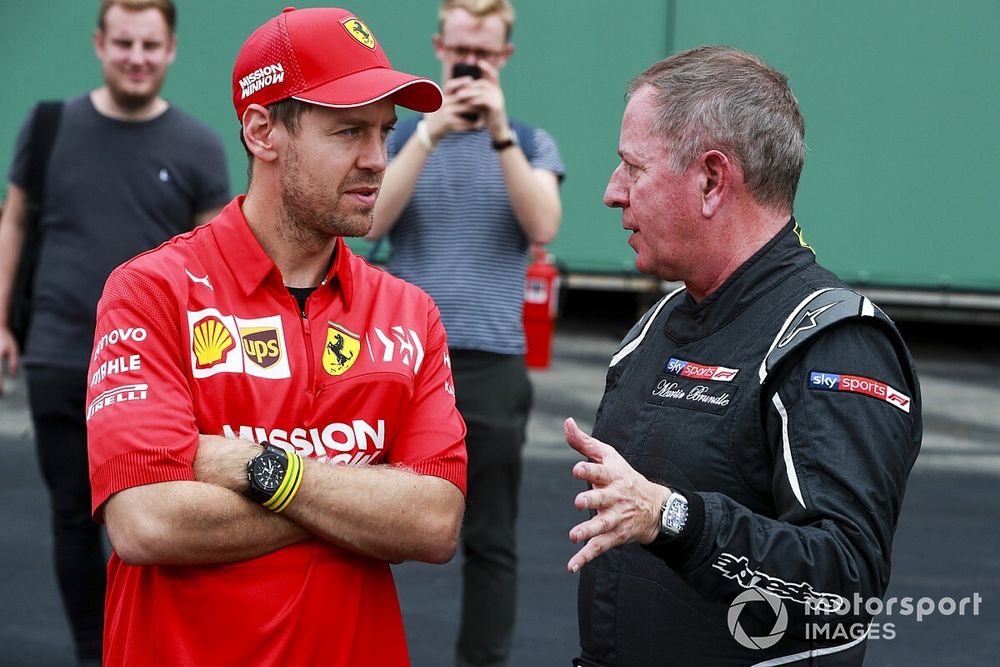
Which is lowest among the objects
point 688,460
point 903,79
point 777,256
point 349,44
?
point 903,79

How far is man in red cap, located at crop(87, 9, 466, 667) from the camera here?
2.47m

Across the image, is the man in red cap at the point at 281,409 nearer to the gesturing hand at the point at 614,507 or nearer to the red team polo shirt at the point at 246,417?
the red team polo shirt at the point at 246,417

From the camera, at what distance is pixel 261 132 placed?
9.09 ft

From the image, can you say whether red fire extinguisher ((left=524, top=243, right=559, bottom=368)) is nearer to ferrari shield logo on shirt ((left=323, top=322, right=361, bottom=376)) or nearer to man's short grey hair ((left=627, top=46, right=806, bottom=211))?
ferrari shield logo on shirt ((left=323, top=322, right=361, bottom=376))

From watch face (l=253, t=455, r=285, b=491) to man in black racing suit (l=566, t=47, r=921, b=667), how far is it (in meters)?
0.62

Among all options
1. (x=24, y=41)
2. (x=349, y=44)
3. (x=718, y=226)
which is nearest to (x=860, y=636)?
(x=718, y=226)

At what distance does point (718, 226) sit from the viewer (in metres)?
2.54

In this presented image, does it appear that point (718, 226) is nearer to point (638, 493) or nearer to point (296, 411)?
point (638, 493)

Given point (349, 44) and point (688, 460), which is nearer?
point (688, 460)

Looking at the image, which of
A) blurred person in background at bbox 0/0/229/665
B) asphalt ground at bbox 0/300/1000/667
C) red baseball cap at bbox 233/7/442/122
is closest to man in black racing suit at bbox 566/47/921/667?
red baseball cap at bbox 233/7/442/122

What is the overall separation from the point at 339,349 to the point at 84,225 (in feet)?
7.88

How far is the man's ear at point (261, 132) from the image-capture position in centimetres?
275

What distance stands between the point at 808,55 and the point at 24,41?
7.49 metres

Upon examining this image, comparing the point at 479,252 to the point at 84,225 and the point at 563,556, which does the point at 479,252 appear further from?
the point at 563,556
